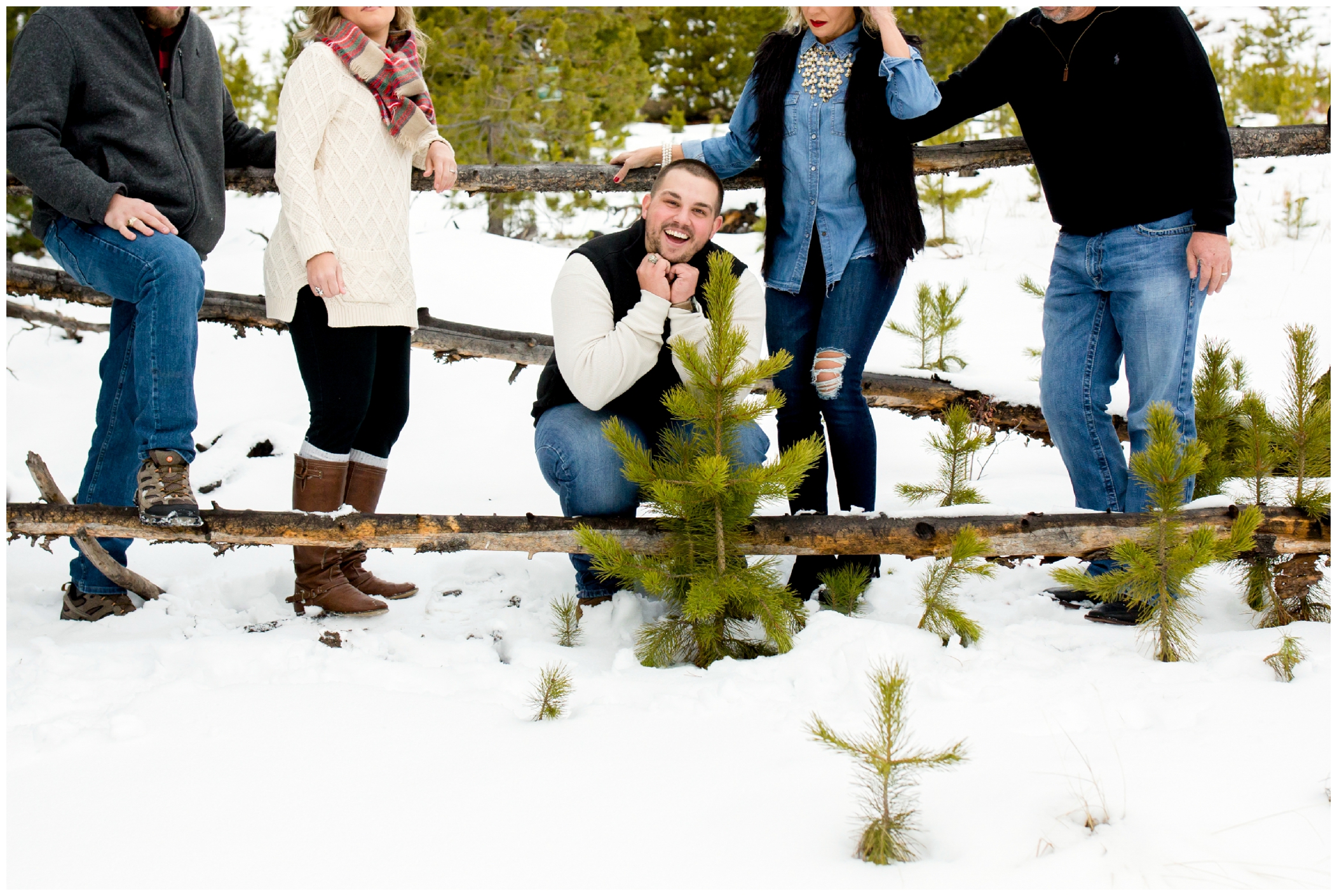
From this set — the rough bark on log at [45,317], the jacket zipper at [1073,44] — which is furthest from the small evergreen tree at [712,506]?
the rough bark on log at [45,317]

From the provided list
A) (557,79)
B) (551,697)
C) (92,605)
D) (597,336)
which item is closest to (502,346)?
(597,336)

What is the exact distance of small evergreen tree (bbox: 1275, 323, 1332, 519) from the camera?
2.97m

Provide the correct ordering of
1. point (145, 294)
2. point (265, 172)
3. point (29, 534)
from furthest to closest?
point (265, 172)
point (29, 534)
point (145, 294)

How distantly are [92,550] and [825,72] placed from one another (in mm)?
2982

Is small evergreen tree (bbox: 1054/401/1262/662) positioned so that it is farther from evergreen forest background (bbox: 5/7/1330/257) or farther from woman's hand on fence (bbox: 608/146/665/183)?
evergreen forest background (bbox: 5/7/1330/257)

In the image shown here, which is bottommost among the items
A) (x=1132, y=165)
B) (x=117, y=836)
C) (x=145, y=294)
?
(x=117, y=836)

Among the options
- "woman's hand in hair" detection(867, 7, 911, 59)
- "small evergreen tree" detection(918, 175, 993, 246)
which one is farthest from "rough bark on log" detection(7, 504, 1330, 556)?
"small evergreen tree" detection(918, 175, 993, 246)

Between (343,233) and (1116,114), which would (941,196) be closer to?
(1116,114)

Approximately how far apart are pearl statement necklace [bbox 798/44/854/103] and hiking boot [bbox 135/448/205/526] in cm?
237

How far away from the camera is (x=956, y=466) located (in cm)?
407

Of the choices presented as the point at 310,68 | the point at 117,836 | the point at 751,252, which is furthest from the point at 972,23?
the point at 117,836

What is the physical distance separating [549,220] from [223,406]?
15.1 ft

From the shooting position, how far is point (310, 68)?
3135 mm

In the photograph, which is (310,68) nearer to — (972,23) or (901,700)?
(901,700)
